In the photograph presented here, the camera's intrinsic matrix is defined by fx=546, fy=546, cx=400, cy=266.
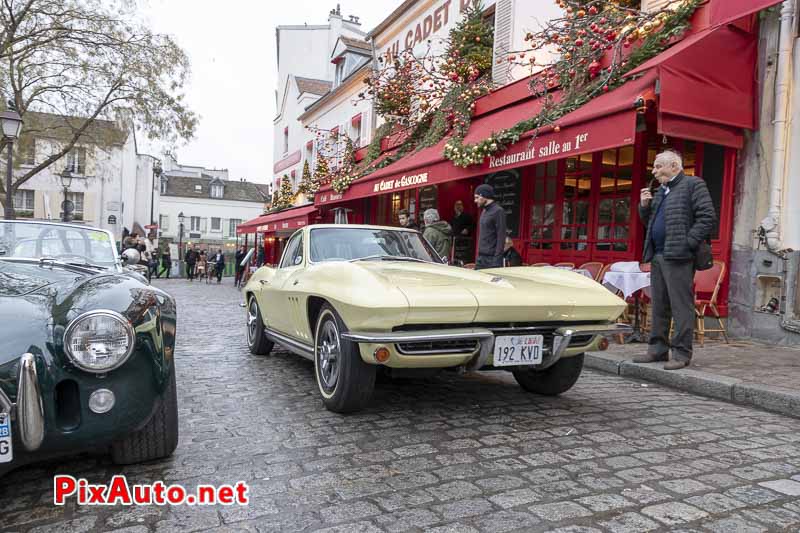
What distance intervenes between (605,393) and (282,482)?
283 cm

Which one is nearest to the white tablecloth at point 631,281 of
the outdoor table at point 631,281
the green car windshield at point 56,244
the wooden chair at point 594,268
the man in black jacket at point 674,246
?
the outdoor table at point 631,281

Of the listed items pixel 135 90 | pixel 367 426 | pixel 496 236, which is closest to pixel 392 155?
pixel 496 236

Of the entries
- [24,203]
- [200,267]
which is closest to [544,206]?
[200,267]

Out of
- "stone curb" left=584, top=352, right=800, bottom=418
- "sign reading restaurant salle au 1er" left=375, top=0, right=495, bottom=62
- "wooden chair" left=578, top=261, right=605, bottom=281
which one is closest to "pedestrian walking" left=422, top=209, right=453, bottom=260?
"wooden chair" left=578, top=261, right=605, bottom=281

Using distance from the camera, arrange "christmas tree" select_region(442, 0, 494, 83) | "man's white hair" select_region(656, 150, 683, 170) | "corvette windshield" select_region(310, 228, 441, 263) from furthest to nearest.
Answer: "christmas tree" select_region(442, 0, 494, 83)
"man's white hair" select_region(656, 150, 683, 170)
"corvette windshield" select_region(310, 228, 441, 263)

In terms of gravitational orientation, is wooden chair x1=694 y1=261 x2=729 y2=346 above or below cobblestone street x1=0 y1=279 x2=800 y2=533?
above

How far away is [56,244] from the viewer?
379cm

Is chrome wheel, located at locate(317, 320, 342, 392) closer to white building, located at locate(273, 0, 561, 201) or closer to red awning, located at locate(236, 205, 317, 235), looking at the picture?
white building, located at locate(273, 0, 561, 201)

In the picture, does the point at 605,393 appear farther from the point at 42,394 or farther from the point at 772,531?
the point at 42,394

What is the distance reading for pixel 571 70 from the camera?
7.68 meters

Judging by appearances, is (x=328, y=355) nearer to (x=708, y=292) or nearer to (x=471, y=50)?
(x=708, y=292)

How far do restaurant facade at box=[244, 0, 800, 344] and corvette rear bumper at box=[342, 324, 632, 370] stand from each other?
270 centimetres

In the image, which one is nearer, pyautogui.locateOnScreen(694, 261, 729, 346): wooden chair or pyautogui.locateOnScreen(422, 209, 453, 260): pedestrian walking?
pyautogui.locateOnScreen(694, 261, 729, 346): wooden chair

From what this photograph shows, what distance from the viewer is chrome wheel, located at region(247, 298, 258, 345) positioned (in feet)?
18.8
